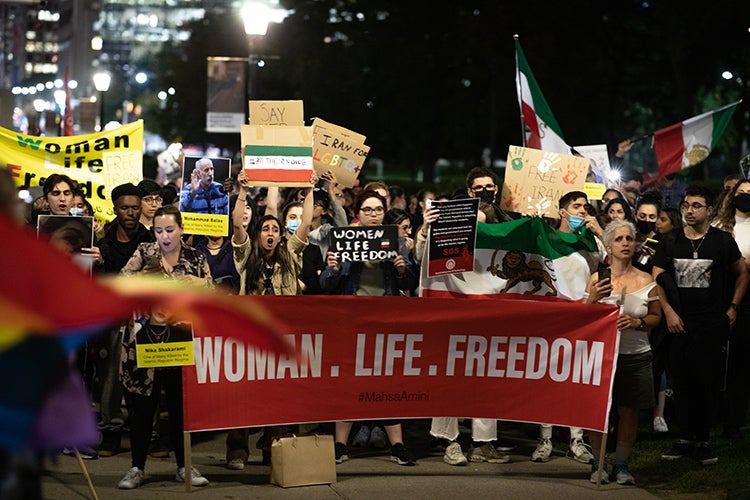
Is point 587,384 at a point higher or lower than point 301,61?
lower

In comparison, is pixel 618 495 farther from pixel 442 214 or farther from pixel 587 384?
pixel 442 214

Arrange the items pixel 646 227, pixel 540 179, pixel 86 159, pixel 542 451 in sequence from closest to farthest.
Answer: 1. pixel 542 451
2. pixel 540 179
3. pixel 646 227
4. pixel 86 159

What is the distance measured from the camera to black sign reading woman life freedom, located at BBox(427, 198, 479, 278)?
9.34 m

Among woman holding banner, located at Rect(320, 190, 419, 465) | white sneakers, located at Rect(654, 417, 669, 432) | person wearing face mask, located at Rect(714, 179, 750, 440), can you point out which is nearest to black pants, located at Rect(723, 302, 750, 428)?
person wearing face mask, located at Rect(714, 179, 750, 440)

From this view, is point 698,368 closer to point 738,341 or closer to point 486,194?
point 738,341

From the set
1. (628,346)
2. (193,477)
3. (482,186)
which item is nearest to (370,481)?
(193,477)

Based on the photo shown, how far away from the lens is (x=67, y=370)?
3453mm

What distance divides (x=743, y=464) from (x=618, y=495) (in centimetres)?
156

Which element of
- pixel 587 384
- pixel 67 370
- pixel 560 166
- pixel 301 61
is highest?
pixel 301 61

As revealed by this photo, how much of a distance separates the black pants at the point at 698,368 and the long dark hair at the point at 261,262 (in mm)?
3154

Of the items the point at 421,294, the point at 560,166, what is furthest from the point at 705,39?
the point at 421,294

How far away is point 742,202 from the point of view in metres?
11.0

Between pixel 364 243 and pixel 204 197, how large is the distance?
1.91 meters

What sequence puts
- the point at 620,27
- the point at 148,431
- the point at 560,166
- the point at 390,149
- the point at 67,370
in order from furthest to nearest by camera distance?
the point at 390,149, the point at 620,27, the point at 560,166, the point at 148,431, the point at 67,370
